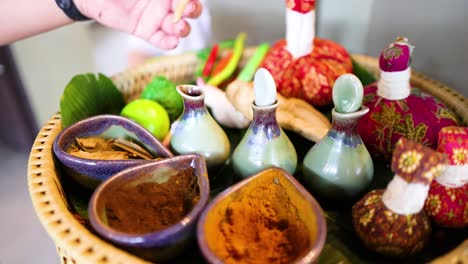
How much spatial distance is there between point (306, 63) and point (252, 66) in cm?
13

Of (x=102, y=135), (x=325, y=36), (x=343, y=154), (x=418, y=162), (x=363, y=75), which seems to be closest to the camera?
(x=418, y=162)

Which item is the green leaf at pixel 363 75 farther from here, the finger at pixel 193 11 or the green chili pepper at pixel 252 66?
the finger at pixel 193 11

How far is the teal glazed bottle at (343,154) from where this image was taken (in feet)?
1.61

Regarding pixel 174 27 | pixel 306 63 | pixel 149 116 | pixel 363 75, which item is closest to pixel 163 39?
pixel 174 27

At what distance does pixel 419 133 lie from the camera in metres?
0.57

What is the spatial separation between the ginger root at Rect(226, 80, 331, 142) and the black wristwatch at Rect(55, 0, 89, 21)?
291 millimetres

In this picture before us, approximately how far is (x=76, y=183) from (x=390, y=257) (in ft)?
1.35

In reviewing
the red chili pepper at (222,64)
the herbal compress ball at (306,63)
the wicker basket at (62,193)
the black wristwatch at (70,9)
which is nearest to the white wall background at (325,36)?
the wicker basket at (62,193)

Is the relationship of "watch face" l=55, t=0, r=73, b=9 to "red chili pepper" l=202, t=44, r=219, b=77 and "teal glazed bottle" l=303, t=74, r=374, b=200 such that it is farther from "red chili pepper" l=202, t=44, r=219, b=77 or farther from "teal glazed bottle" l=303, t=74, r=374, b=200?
"teal glazed bottle" l=303, t=74, r=374, b=200

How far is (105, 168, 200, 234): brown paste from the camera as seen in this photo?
45cm

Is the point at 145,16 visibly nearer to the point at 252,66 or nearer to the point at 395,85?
the point at 252,66

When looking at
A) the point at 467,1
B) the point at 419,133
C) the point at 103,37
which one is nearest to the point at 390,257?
the point at 419,133

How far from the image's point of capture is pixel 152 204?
0.48 meters

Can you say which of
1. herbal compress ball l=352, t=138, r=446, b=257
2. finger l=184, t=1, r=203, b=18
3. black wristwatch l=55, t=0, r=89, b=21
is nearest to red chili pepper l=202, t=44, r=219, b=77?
finger l=184, t=1, r=203, b=18
